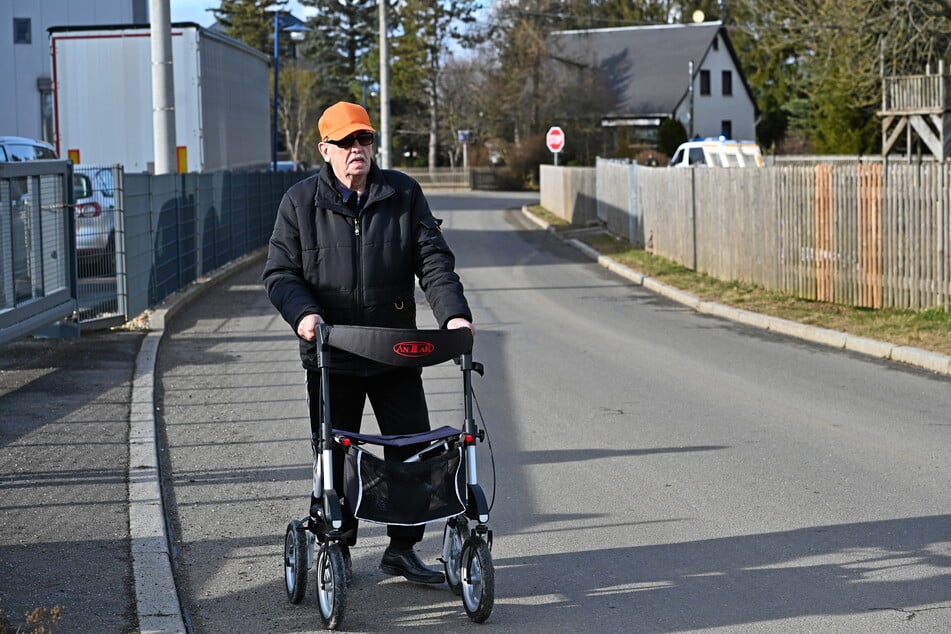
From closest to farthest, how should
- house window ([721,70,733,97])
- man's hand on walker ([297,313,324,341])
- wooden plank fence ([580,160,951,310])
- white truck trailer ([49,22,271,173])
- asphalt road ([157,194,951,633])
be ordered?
man's hand on walker ([297,313,324,341]) < asphalt road ([157,194,951,633]) < wooden plank fence ([580,160,951,310]) < white truck trailer ([49,22,271,173]) < house window ([721,70,733,97])

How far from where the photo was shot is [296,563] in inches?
214

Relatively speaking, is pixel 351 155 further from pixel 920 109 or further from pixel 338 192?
pixel 920 109

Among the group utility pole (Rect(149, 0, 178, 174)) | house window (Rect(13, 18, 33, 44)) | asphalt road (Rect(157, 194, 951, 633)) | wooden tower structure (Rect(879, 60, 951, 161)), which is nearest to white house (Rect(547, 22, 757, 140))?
wooden tower structure (Rect(879, 60, 951, 161))

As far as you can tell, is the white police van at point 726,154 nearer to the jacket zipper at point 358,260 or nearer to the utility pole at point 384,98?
the utility pole at point 384,98

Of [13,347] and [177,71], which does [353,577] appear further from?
[177,71]

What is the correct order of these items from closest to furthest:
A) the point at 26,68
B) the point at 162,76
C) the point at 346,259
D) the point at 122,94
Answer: the point at 346,259, the point at 162,76, the point at 122,94, the point at 26,68

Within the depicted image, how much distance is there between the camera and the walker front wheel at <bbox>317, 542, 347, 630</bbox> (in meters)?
5.07

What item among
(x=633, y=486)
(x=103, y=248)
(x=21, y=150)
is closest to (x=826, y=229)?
(x=103, y=248)

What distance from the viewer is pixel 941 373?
1203cm

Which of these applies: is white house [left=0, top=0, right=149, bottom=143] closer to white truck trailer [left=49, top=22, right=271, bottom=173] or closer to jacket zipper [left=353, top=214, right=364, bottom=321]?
white truck trailer [left=49, top=22, right=271, bottom=173]

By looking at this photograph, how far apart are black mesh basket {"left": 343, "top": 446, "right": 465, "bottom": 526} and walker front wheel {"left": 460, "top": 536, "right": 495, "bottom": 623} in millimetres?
162

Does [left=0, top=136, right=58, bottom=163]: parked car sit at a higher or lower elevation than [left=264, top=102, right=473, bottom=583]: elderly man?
higher

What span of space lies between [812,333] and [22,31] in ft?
56.3

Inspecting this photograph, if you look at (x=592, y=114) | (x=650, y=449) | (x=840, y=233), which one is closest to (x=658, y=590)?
(x=650, y=449)
